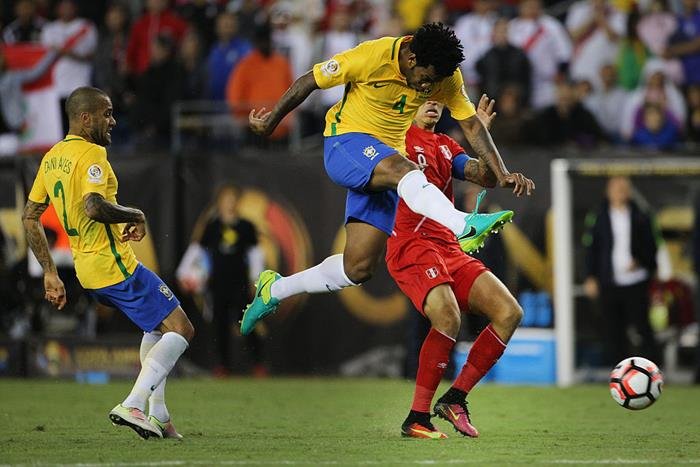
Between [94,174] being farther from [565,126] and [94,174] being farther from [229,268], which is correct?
[565,126]

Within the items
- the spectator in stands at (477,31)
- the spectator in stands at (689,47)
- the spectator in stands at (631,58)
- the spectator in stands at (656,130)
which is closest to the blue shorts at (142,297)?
the spectator in stands at (656,130)

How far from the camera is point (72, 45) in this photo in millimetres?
19047

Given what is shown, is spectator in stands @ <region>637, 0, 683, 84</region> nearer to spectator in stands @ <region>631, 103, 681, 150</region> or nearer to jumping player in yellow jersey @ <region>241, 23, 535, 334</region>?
spectator in stands @ <region>631, 103, 681, 150</region>

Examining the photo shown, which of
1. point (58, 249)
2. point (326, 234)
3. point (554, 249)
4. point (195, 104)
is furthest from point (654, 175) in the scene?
point (58, 249)

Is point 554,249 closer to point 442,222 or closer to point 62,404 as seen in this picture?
point 62,404

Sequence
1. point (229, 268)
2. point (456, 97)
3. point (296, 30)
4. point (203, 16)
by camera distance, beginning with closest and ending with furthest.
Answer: point (456, 97), point (229, 268), point (296, 30), point (203, 16)

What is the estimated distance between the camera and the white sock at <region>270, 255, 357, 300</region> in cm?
1051

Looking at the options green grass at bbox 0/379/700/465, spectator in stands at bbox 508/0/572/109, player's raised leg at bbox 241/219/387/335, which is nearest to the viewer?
green grass at bbox 0/379/700/465

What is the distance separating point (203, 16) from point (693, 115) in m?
6.71

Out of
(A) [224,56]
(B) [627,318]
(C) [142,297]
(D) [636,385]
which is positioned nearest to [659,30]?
A: (B) [627,318]

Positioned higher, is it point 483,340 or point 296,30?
point 296,30

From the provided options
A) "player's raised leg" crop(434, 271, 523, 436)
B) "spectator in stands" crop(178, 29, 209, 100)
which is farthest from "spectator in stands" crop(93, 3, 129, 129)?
"player's raised leg" crop(434, 271, 523, 436)

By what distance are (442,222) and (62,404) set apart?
5.59 meters

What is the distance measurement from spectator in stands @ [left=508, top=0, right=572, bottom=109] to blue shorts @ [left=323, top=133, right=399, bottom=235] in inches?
319
